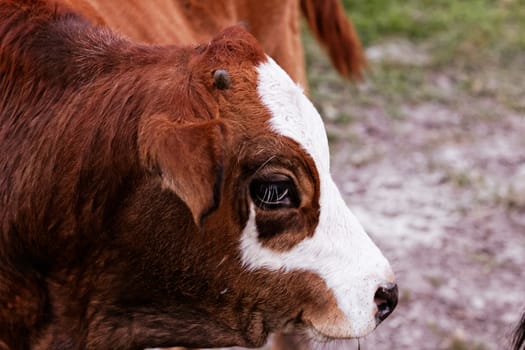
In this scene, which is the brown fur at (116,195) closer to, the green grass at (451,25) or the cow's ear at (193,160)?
the cow's ear at (193,160)

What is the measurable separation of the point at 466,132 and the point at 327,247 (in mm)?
3671

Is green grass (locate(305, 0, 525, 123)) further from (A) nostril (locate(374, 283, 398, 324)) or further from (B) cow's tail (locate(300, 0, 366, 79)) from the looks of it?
(A) nostril (locate(374, 283, 398, 324))

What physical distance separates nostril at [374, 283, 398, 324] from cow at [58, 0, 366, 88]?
3.04 ft

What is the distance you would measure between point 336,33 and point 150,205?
114 inches

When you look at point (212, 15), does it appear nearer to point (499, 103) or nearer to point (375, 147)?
point (375, 147)

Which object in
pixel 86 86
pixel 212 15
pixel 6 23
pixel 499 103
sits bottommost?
pixel 499 103

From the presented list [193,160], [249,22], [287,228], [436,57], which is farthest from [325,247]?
[436,57]

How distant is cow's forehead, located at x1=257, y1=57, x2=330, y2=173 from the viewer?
2338mm

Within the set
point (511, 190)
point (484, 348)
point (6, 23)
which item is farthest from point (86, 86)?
point (511, 190)

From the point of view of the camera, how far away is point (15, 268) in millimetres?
2463

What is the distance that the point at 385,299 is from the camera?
2510mm

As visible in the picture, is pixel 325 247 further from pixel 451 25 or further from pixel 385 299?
pixel 451 25

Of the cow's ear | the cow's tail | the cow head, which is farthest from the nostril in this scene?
the cow's tail

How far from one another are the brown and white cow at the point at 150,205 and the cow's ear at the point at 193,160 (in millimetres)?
82
